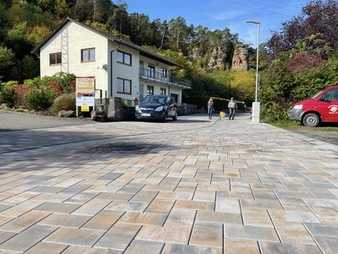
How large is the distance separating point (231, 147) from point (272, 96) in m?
13.3

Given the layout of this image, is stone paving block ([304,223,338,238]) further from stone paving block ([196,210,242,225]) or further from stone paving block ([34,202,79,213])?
stone paving block ([34,202,79,213])

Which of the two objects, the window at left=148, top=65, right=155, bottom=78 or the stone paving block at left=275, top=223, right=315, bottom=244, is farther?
the window at left=148, top=65, right=155, bottom=78

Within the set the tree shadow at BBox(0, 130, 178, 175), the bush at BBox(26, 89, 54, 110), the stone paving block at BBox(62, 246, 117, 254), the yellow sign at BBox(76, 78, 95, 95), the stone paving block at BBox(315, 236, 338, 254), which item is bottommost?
the stone paving block at BBox(315, 236, 338, 254)

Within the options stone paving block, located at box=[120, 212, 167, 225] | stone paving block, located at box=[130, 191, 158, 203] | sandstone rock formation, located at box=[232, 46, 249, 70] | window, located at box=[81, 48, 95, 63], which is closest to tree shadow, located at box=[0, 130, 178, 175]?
stone paving block, located at box=[130, 191, 158, 203]

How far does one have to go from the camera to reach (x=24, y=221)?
3572 mm

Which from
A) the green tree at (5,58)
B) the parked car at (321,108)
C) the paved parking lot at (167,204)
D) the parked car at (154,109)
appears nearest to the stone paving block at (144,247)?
the paved parking lot at (167,204)

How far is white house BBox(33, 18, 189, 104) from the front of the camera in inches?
1336

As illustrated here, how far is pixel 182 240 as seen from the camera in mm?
3164

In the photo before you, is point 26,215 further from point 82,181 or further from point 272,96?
point 272,96

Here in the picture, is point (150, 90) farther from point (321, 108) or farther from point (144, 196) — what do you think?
point (144, 196)

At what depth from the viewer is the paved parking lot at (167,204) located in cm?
311

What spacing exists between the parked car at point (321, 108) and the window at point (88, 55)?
72.9 ft

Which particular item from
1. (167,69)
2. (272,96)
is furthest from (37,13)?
(272,96)

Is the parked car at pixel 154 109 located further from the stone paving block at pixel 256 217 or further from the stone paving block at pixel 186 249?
the stone paving block at pixel 186 249
